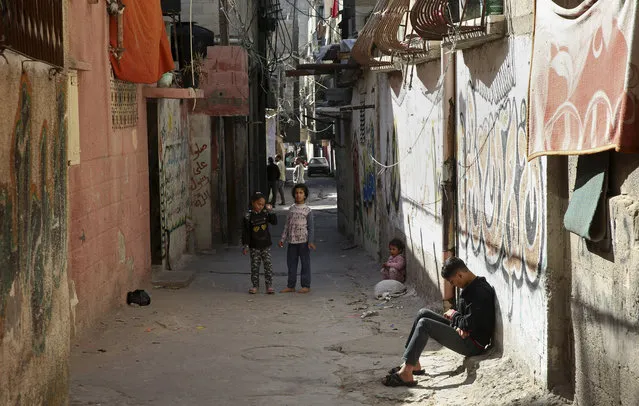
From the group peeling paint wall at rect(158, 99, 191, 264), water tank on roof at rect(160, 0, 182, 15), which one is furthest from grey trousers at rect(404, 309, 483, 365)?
water tank on roof at rect(160, 0, 182, 15)

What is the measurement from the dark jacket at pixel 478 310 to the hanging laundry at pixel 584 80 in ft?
6.25

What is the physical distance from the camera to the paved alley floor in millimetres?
8172

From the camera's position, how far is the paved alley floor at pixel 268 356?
8172 millimetres

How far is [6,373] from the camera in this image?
19.0ft

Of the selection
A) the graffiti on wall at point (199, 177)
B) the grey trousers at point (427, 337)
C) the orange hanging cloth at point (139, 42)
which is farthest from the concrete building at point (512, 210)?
the graffiti on wall at point (199, 177)

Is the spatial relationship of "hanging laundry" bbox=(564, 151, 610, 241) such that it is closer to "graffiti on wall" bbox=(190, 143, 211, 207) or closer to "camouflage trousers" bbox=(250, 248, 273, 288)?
"camouflage trousers" bbox=(250, 248, 273, 288)

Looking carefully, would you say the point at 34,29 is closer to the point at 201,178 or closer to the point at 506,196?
the point at 506,196

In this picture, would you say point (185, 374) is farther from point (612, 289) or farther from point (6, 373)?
point (612, 289)

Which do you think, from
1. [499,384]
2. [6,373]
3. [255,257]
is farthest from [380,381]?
[255,257]

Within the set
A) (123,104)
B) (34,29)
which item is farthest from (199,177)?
(34,29)

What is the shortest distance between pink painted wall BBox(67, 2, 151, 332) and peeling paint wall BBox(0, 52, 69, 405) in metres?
2.89

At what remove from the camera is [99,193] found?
11.4m

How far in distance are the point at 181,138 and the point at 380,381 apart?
32.3ft

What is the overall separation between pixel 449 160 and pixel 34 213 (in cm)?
556
